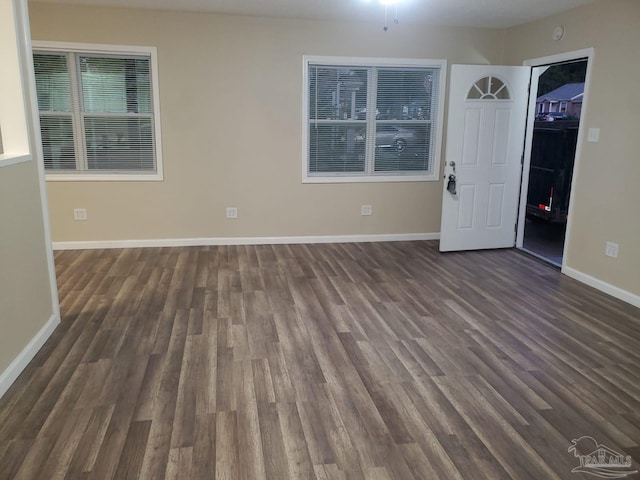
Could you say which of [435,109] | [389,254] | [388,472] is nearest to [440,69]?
[435,109]

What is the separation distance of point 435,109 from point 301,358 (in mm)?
4026

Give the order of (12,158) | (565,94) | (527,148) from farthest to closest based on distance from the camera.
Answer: (565,94) < (527,148) < (12,158)

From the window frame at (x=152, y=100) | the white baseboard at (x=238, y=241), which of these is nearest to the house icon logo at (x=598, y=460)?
the white baseboard at (x=238, y=241)

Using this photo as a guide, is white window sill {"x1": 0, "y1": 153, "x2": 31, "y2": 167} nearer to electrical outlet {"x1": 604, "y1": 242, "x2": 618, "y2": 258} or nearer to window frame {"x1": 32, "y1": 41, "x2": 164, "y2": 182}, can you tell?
window frame {"x1": 32, "y1": 41, "x2": 164, "y2": 182}

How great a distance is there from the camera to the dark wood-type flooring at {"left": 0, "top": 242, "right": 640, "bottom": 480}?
Result: 7.08ft

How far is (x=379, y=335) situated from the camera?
11.2 feet

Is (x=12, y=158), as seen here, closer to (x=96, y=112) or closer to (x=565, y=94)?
(x=96, y=112)

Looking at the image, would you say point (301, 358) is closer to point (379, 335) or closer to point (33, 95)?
point (379, 335)

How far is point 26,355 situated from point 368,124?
4.35m

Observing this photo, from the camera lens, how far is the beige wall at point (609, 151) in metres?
4.01

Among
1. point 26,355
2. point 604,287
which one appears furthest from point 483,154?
point 26,355

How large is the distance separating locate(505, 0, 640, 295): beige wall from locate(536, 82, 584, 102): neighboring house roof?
3120mm

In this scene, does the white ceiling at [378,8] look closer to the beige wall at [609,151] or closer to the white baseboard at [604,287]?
the beige wall at [609,151]

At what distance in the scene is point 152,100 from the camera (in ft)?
17.6
